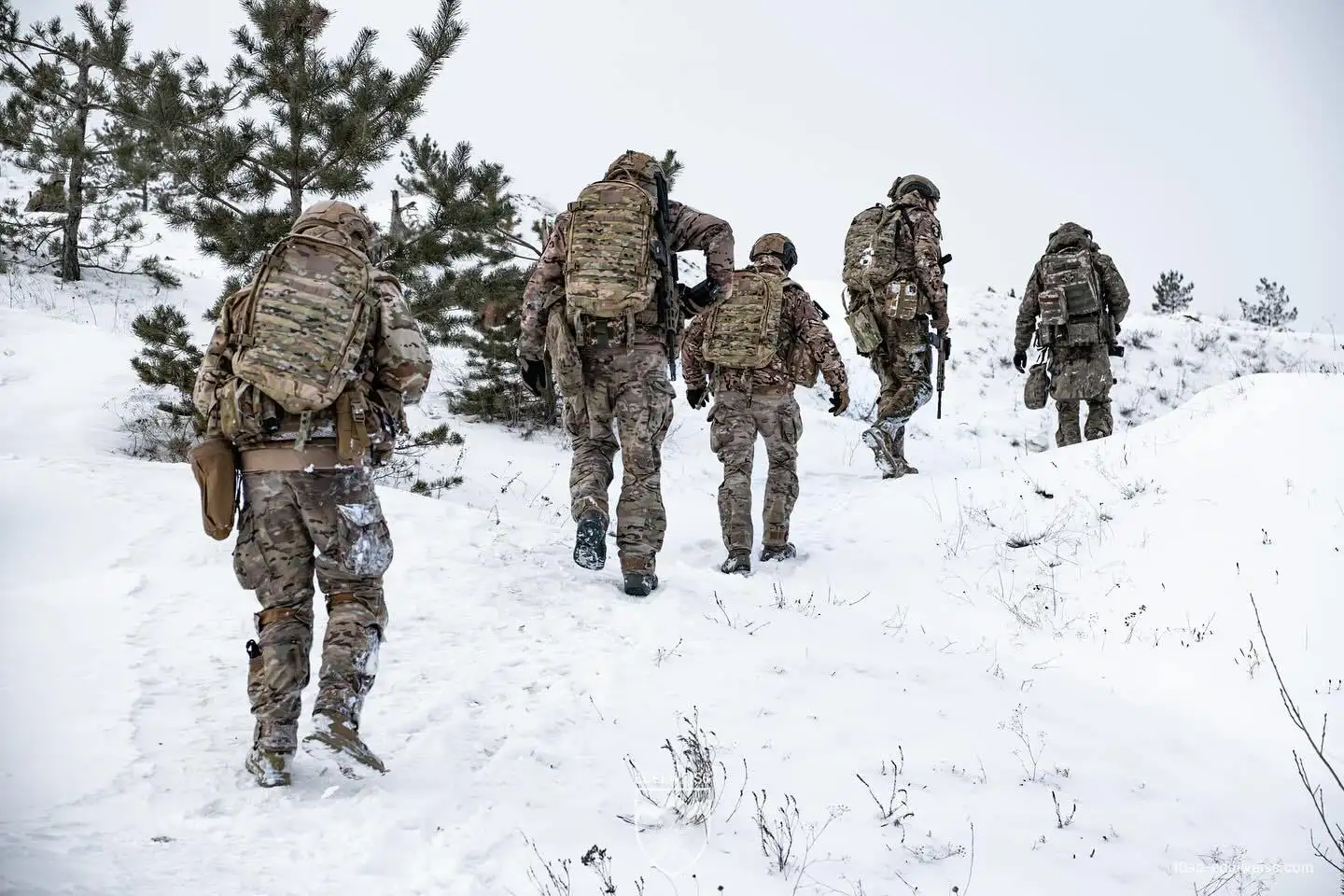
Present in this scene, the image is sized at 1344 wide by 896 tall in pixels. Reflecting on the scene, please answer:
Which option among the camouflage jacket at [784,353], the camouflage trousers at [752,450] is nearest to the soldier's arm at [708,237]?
the camouflage jacket at [784,353]

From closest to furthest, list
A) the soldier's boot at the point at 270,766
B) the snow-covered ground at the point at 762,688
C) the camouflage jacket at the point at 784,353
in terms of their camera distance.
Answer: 1. the snow-covered ground at the point at 762,688
2. the soldier's boot at the point at 270,766
3. the camouflage jacket at the point at 784,353

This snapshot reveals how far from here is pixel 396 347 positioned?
3326 millimetres

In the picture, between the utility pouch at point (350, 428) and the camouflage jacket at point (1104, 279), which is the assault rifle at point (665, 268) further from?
the camouflage jacket at point (1104, 279)

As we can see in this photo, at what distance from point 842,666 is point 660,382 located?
2.09 metres

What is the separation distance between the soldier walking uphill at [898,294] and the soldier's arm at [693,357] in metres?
2.54

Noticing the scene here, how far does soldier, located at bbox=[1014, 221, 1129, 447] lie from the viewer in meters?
8.79

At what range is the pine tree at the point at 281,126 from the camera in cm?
763

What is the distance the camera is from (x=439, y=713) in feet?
12.4

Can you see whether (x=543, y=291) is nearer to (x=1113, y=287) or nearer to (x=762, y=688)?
(x=762, y=688)

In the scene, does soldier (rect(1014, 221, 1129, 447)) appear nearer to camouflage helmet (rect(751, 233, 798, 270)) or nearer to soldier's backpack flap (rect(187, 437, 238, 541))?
camouflage helmet (rect(751, 233, 798, 270))

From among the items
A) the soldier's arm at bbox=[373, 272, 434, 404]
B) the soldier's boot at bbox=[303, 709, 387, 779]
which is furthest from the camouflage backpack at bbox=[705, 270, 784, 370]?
the soldier's boot at bbox=[303, 709, 387, 779]

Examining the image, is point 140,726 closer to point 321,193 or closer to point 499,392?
point 321,193

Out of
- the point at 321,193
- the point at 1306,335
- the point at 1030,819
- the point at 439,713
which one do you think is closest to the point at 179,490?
the point at 321,193

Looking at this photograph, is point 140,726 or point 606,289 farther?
point 606,289
